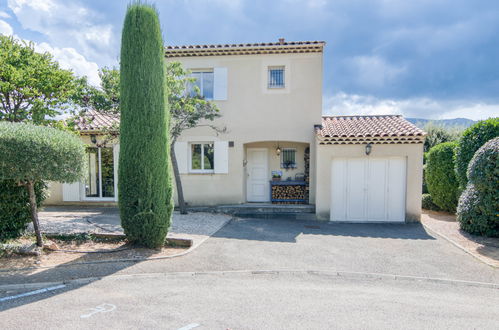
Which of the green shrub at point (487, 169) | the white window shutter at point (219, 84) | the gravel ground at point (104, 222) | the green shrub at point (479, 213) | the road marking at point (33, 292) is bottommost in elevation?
the road marking at point (33, 292)

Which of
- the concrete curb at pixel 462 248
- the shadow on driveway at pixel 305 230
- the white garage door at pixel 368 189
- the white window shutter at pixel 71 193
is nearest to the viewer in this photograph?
the concrete curb at pixel 462 248

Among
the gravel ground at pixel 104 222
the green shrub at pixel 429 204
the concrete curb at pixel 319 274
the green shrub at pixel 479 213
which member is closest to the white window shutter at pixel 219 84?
the gravel ground at pixel 104 222

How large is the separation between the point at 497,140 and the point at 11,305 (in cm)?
1150

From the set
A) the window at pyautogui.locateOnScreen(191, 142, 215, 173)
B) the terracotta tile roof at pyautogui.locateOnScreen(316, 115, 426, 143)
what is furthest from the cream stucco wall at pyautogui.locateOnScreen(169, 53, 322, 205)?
the terracotta tile roof at pyautogui.locateOnScreen(316, 115, 426, 143)

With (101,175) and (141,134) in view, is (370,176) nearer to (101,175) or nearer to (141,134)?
(141,134)

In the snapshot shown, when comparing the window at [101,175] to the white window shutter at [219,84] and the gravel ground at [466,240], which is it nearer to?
the white window shutter at [219,84]

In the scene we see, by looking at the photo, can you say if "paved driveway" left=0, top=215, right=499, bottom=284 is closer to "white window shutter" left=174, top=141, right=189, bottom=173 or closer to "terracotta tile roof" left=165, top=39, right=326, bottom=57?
"white window shutter" left=174, top=141, right=189, bottom=173

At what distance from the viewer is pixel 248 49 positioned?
11719 mm

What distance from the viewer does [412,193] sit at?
10336 millimetres

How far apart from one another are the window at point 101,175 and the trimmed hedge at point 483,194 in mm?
13602

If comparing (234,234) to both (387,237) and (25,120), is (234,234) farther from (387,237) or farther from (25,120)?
(25,120)

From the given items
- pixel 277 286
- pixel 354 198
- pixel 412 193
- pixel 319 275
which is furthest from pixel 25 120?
pixel 412 193

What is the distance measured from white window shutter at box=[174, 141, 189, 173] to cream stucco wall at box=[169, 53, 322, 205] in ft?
0.79

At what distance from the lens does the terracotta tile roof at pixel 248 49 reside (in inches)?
452
